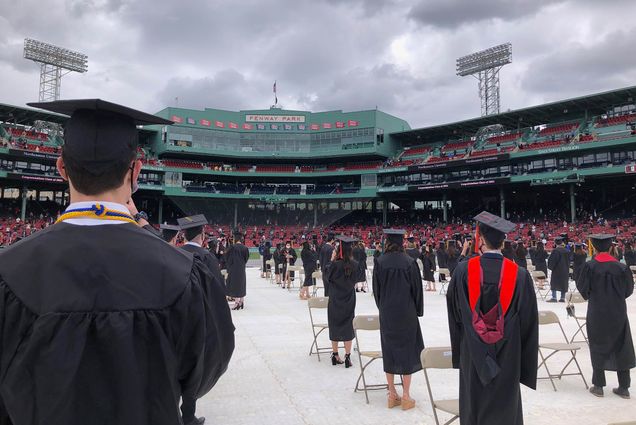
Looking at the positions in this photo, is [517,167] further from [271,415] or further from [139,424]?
[139,424]

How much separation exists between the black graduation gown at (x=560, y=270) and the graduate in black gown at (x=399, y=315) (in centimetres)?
1039

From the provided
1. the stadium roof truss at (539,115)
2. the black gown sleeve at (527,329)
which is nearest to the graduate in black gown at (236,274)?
the black gown sleeve at (527,329)

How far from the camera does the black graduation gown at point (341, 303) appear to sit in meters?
6.93

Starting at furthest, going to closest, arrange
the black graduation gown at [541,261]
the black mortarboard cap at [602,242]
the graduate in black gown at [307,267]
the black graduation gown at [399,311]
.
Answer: the black graduation gown at [541,261] < the graduate in black gown at [307,267] < the black mortarboard cap at [602,242] < the black graduation gown at [399,311]

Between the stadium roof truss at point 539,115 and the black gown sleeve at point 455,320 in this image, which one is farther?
the stadium roof truss at point 539,115

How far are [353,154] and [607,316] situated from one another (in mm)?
49428

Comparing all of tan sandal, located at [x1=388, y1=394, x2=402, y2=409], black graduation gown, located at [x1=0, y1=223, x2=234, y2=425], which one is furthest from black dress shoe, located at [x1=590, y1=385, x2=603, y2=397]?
black graduation gown, located at [x1=0, y1=223, x2=234, y2=425]

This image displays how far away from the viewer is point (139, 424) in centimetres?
140

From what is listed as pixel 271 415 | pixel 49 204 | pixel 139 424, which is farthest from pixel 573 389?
pixel 49 204

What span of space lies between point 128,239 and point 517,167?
155 feet

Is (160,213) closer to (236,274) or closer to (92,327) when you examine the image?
(236,274)

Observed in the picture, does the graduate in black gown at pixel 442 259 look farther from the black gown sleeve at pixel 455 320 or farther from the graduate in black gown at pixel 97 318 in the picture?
the graduate in black gown at pixel 97 318

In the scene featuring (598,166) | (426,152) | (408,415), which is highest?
(426,152)

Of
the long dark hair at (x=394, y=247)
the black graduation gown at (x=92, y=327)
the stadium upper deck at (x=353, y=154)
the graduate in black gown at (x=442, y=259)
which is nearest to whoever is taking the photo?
the black graduation gown at (x=92, y=327)
